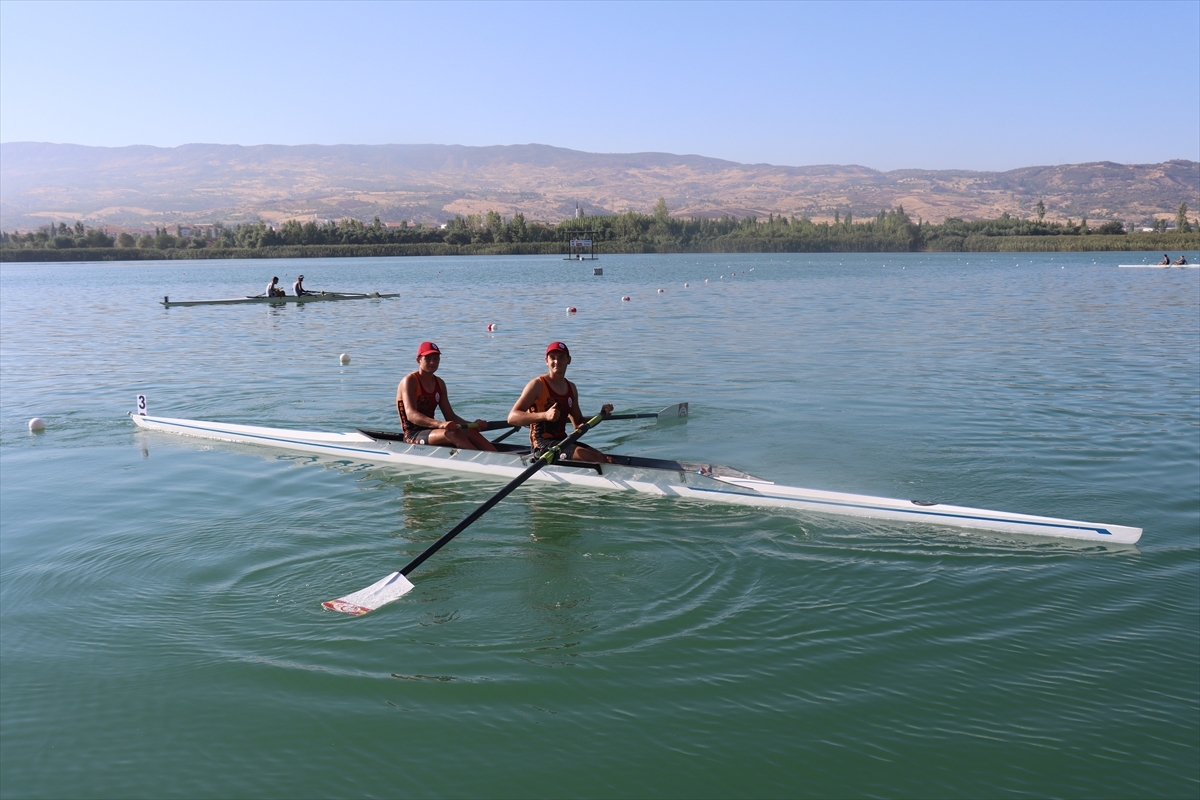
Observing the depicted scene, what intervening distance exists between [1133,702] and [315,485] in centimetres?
813

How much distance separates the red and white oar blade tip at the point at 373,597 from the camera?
21.2 feet

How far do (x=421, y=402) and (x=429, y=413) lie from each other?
0.60 feet

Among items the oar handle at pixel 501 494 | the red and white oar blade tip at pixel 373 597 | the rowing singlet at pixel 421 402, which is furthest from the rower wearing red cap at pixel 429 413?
the red and white oar blade tip at pixel 373 597

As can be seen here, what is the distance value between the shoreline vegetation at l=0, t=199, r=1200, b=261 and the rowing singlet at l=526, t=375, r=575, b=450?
103869mm

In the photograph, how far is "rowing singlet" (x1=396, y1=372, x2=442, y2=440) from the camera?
1020 cm

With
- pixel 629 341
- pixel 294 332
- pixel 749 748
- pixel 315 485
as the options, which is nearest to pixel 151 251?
pixel 294 332

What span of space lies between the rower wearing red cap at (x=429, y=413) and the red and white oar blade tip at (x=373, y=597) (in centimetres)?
316

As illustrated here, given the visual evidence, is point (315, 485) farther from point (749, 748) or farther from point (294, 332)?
point (294, 332)

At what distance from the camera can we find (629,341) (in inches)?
895

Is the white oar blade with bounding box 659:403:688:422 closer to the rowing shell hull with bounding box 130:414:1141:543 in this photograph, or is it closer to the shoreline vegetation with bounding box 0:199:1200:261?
the rowing shell hull with bounding box 130:414:1141:543

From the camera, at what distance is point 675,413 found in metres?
12.7

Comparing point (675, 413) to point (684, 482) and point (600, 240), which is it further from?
point (600, 240)

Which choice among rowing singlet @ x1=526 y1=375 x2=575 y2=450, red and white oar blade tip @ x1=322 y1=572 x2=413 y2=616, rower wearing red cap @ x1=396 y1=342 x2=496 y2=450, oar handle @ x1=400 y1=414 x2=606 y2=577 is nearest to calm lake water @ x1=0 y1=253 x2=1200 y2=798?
red and white oar blade tip @ x1=322 y1=572 x2=413 y2=616

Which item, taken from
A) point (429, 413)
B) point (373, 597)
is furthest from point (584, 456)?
point (373, 597)
